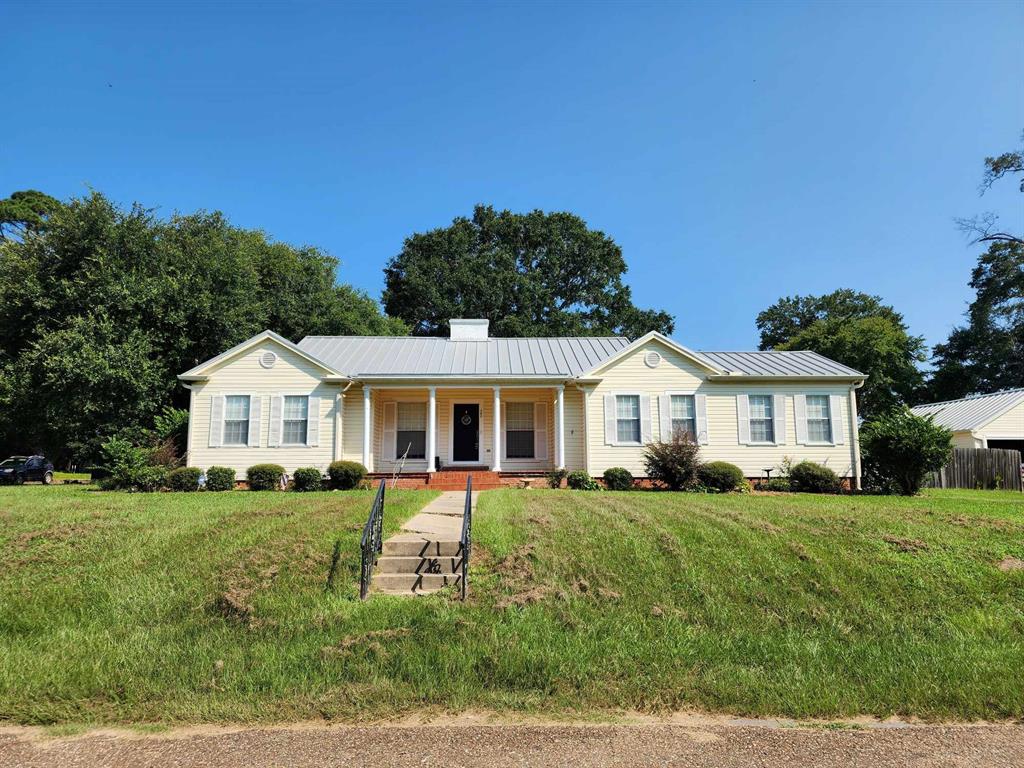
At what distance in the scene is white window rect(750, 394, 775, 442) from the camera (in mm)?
18062

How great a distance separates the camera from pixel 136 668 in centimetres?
466

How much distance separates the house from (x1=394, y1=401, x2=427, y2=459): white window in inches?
1.5

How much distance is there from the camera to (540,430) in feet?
63.4

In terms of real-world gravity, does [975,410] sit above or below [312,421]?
above

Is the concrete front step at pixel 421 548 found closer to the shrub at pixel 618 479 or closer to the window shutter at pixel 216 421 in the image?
the shrub at pixel 618 479

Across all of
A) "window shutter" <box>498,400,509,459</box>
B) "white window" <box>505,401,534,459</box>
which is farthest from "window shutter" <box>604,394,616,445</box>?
"window shutter" <box>498,400,509,459</box>

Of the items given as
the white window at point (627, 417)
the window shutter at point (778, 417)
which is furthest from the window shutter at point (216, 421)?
the window shutter at point (778, 417)

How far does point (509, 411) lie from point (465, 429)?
5.44 ft

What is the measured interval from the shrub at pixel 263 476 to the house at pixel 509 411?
77 centimetres

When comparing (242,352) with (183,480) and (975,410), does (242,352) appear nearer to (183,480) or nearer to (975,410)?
(183,480)

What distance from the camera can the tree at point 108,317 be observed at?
19344mm

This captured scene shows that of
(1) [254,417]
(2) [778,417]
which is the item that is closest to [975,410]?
(2) [778,417]

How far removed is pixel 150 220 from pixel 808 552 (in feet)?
82.8

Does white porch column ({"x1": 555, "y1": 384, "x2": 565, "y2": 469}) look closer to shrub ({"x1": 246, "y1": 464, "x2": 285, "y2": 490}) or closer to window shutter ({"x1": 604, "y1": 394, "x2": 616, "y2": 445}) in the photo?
window shutter ({"x1": 604, "y1": 394, "x2": 616, "y2": 445})
